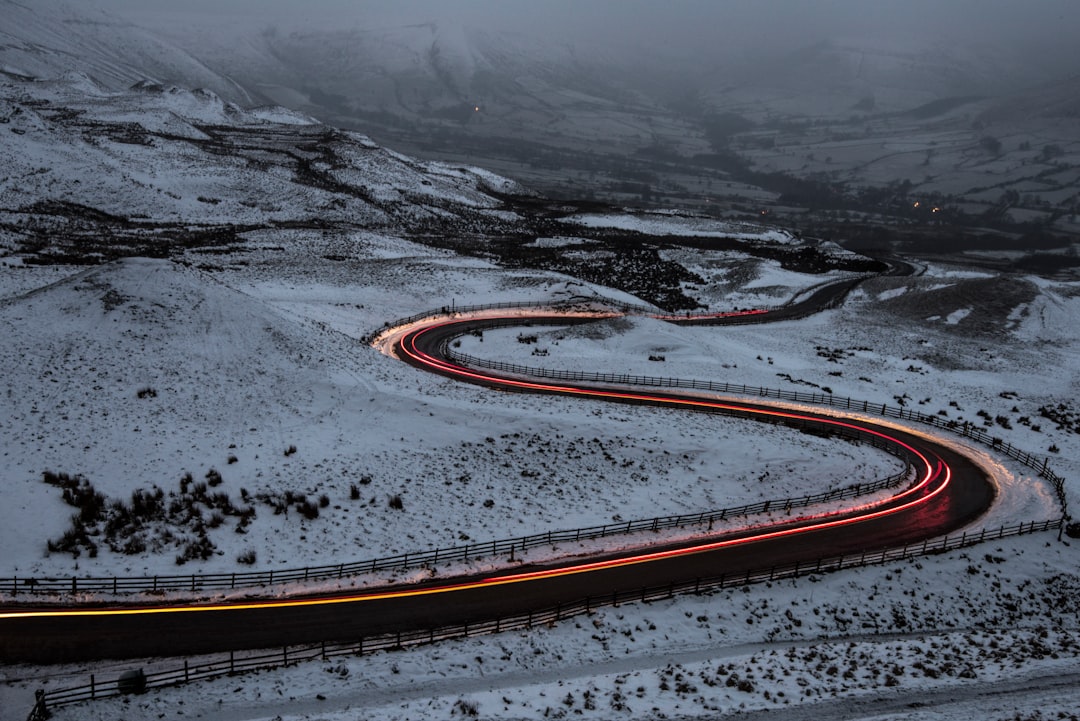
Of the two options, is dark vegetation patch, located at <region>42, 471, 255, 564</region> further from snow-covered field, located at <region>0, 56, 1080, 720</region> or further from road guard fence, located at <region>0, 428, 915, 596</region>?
road guard fence, located at <region>0, 428, 915, 596</region>

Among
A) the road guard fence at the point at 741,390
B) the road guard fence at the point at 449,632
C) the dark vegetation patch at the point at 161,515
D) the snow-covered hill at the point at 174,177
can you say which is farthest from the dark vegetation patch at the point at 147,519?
the snow-covered hill at the point at 174,177

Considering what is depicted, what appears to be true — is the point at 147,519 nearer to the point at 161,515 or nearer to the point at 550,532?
the point at 161,515

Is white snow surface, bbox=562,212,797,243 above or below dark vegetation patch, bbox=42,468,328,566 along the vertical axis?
above

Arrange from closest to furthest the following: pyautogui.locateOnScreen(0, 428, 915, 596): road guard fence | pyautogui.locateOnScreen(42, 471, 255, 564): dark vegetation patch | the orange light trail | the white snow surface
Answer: the orange light trail
pyautogui.locateOnScreen(0, 428, 915, 596): road guard fence
pyautogui.locateOnScreen(42, 471, 255, 564): dark vegetation patch
the white snow surface

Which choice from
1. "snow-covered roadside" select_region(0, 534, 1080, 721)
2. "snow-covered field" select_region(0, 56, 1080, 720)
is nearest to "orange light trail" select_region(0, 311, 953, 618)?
"snow-covered field" select_region(0, 56, 1080, 720)

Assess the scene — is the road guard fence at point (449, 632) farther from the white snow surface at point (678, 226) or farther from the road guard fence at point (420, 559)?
the white snow surface at point (678, 226)

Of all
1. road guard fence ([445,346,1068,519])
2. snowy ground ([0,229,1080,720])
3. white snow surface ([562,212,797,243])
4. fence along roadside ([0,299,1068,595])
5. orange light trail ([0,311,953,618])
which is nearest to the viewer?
snowy ground ([0,229,1080,720])

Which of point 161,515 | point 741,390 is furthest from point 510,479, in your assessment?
point 741,390
